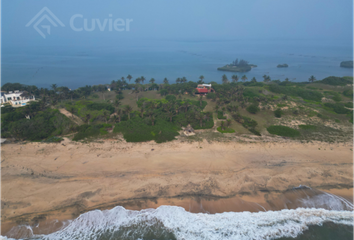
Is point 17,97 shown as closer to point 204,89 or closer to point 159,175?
point 159,175

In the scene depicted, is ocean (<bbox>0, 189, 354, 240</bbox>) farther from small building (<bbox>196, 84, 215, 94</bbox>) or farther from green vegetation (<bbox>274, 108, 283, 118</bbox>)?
small building (<bbox>196, 84, 215, 94</bbox>)

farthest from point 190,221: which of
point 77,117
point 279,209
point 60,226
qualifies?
point 77,117

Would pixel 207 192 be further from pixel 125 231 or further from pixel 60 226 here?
pixel 60 226

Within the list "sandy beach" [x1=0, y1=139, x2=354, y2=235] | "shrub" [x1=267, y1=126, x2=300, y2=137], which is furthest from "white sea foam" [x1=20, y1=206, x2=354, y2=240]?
"shrub" [x1=267, y1=126, x2=300, y2=137]

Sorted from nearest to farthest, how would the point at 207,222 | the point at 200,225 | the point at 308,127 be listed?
the point at 200,225, the point at 207,222, the point at 308,127

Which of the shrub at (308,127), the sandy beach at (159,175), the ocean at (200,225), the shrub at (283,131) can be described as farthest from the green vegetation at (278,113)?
the ocean at (200,225)

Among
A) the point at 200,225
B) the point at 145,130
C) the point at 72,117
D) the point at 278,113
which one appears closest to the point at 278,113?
the point at 278,113
